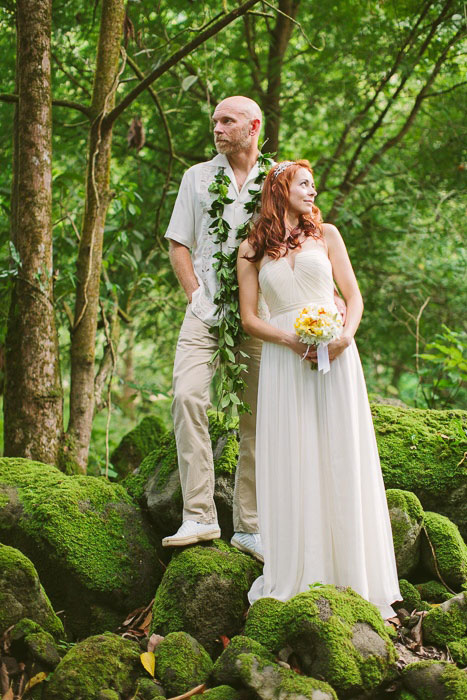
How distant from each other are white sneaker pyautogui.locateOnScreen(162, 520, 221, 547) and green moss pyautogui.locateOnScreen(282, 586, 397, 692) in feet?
2.62

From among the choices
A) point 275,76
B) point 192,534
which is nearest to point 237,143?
point 192,534

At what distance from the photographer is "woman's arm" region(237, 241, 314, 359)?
3792mm

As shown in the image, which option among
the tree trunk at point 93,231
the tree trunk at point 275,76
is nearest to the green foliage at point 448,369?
the tree trunk at point 93,231

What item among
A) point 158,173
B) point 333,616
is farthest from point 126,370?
point 333,616

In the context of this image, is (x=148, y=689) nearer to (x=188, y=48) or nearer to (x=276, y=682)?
(x=276, y=682)

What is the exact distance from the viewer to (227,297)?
4.12 meters

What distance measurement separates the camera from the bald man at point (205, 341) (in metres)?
3.96

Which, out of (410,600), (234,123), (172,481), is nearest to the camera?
(410,600)

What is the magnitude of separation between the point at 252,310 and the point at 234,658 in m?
1.77

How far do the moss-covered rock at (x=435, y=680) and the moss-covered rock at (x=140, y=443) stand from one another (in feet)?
11.2

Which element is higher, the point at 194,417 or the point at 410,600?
the point at 194,417

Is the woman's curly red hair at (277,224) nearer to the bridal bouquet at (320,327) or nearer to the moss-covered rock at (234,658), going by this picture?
the bridal bouquet at (320,327)

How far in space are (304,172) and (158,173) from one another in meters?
5.33

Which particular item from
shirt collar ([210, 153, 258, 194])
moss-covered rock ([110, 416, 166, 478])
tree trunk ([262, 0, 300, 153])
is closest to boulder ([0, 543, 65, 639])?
shirt collar ([210, 153, 258, 194])
